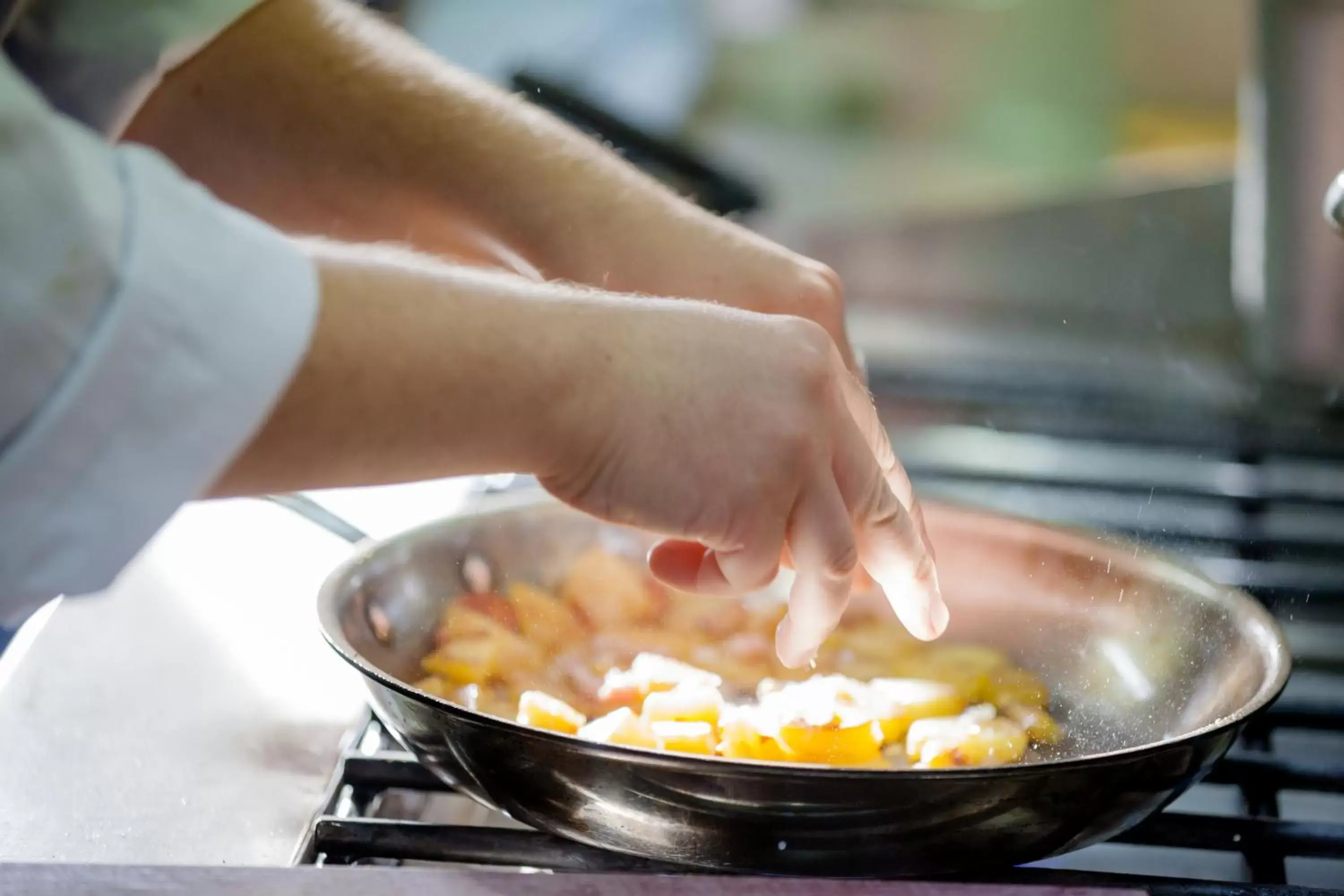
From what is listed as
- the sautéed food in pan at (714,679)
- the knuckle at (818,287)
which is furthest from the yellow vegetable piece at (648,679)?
the knuckle at (818,287)

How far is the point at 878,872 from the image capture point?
0.54 metres

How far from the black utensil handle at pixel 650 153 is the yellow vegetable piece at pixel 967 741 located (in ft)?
2.16

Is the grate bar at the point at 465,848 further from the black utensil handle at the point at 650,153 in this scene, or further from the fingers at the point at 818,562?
the black utensil handle at the point at 650,153

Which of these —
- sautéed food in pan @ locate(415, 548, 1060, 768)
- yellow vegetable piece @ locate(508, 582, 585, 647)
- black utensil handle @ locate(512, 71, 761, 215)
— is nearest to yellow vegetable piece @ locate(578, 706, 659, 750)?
sautéed food in pan @ locate(415, 548, 1060, 768)

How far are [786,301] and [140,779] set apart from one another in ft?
1.29

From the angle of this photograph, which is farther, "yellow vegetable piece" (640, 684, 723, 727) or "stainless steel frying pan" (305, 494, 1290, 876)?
"yellow vegetable piece" (640, 684, 723, 727)

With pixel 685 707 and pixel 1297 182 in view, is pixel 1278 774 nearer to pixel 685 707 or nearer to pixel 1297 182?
pixel 685 707

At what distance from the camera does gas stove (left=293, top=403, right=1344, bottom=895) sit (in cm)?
59

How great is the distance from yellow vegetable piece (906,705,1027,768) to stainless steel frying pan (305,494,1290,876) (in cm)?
3

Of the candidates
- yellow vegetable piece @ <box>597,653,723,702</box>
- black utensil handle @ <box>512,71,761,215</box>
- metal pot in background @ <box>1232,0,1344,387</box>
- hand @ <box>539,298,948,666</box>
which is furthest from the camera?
black utensil handle @ <box>512,71,761,215</box>

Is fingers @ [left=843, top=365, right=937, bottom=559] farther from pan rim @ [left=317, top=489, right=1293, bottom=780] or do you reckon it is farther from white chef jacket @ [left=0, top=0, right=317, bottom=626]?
white chef jacket @ [left=0, top=0, right=317, bottom=626]

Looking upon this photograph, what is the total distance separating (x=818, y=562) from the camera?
570mm

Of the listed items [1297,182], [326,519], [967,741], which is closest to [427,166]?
[326,519]

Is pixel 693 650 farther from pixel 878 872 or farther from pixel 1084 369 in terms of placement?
pixel 1084 369
